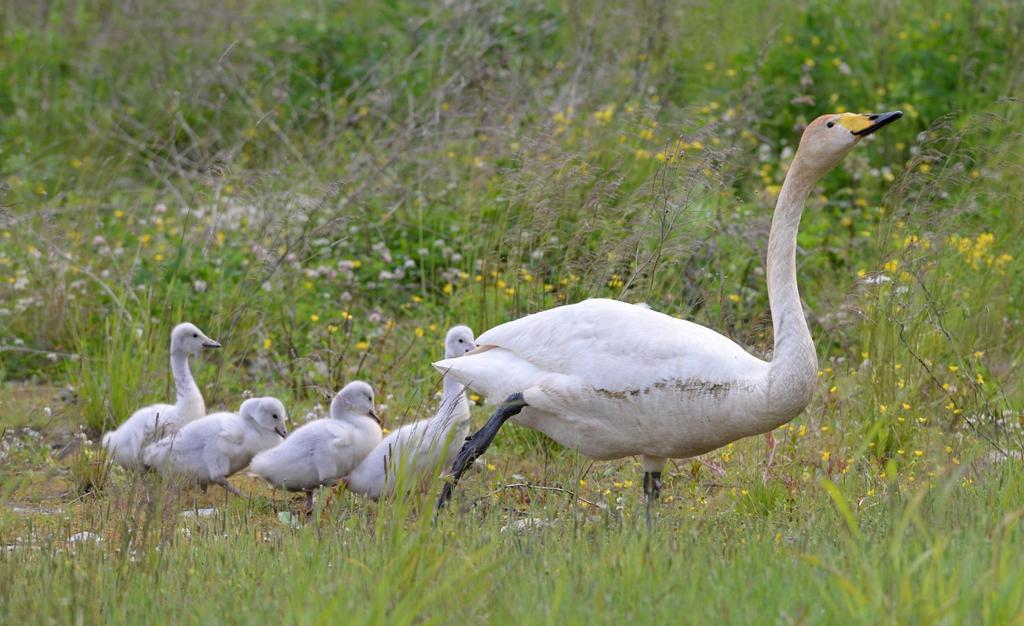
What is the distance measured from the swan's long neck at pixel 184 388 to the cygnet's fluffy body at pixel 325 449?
686 millimetres

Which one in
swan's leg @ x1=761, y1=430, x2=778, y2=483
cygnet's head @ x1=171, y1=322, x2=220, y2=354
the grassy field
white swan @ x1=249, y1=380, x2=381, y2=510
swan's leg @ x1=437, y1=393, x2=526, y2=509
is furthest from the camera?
cygnet's head @ x1=171, y1=322, x2=220, y2=354

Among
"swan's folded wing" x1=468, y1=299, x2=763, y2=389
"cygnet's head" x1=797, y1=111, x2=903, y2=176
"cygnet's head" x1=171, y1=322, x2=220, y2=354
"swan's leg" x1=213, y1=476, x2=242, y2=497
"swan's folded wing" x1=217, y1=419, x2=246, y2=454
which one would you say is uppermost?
"cygnet's head" x1=797, y1=111, x2=903, y2=176

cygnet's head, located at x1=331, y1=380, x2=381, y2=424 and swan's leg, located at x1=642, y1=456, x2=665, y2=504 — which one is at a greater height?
cygnet's head, located at x1=331, y1=380, x2=381, y2=424

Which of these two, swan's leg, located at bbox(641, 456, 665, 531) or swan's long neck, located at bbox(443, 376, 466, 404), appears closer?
swan's leg, located at bbox(641, 456, 665, 531)

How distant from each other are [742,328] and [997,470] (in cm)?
261

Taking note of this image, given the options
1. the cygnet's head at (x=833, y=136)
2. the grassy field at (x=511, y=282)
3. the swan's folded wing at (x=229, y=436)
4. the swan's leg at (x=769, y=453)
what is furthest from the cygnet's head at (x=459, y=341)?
the cygnet's head at (x=833, y=136)

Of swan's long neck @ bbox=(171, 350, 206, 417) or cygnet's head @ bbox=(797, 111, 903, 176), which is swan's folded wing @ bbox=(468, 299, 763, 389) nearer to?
cygnet's head @ bbox=(797, 111, 903, 176)

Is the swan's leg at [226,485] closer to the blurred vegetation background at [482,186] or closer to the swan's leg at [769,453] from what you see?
the blurred vegetation background at [482,186]

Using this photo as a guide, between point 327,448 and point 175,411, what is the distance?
3.25ft

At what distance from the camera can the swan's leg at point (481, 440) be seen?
5.89 m

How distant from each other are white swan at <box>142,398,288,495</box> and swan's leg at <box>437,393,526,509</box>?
113cm

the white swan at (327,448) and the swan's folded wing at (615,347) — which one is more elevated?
the swan's folded wing at (615,347)

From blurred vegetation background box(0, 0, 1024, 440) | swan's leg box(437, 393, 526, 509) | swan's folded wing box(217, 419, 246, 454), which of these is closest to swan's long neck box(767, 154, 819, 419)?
blurred vegetation background box(0, 0, 1024, 440)

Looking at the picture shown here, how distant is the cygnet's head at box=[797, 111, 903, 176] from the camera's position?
A: 5.46 meters
